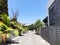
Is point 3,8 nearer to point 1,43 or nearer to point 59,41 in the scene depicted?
point 1,43

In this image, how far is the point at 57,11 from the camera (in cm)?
3328

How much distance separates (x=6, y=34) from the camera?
2234cm

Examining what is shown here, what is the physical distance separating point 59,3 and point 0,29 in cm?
1303

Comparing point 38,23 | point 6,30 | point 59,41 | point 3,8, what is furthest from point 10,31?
point 38,23

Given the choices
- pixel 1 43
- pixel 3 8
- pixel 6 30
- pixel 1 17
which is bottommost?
pixel 1 43

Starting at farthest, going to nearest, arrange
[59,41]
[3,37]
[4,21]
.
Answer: [4,21] → [3,37] → [59,41]

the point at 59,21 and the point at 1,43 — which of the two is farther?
the point at 59,21

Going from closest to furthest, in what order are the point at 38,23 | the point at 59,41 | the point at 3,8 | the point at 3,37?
1. the point at 59,41
2. the point at 3,37
3. the point at 3,8
4. the point at 38,23

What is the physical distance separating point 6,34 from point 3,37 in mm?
520

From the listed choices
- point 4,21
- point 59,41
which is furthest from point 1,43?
point 59,41

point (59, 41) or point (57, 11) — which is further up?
point (57, 11)

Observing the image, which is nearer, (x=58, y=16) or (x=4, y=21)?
(x=4, y=21)

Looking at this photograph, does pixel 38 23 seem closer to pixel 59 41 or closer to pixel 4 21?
pixel 4 21

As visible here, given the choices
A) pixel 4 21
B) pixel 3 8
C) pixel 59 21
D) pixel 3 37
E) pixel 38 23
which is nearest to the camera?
pixel 3 37
